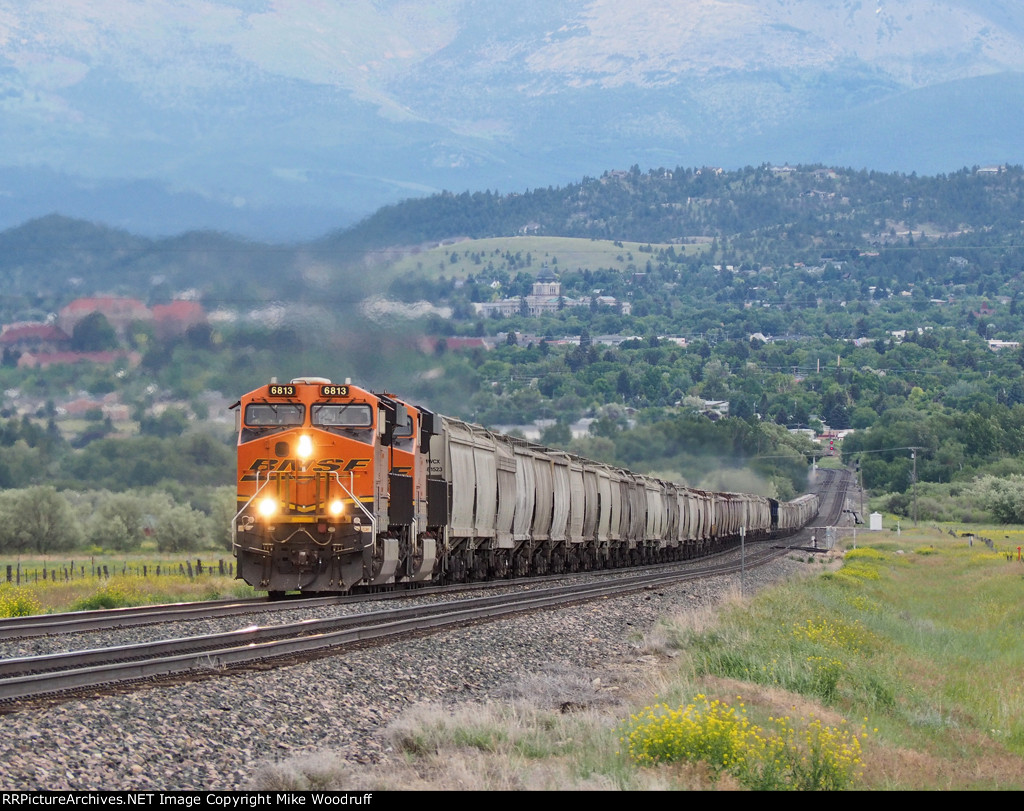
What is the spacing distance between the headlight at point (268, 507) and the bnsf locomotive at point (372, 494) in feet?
0.06

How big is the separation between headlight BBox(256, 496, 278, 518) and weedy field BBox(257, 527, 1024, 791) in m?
7.47

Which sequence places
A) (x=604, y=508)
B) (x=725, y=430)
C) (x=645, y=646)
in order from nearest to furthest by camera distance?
(x=645, y=646), (x=604, y=508), (x=725, y=430)

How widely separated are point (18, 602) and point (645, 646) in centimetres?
1194

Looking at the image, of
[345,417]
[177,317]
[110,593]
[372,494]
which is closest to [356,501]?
[372,494]

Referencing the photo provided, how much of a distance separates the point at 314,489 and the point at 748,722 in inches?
563

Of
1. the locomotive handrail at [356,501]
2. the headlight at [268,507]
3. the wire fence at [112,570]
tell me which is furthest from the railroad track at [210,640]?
the wire fence at [112,570]

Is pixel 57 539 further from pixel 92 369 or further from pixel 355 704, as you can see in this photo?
pixel 355 704

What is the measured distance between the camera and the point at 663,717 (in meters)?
10.6

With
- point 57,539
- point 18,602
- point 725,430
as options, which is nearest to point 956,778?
point 18,602

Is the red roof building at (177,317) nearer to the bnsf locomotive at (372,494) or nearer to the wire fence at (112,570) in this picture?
the wire fence at (112,570)

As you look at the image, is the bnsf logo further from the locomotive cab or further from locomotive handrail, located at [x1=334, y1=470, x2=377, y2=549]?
locomotive handrail, located at [x1=334, y1=470, x2=377, y2=549]

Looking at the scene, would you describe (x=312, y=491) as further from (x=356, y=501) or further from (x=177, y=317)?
(x=177, y=317)

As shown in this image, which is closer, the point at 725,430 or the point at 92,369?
the point at 92,369

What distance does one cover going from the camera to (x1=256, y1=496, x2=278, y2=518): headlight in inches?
981
